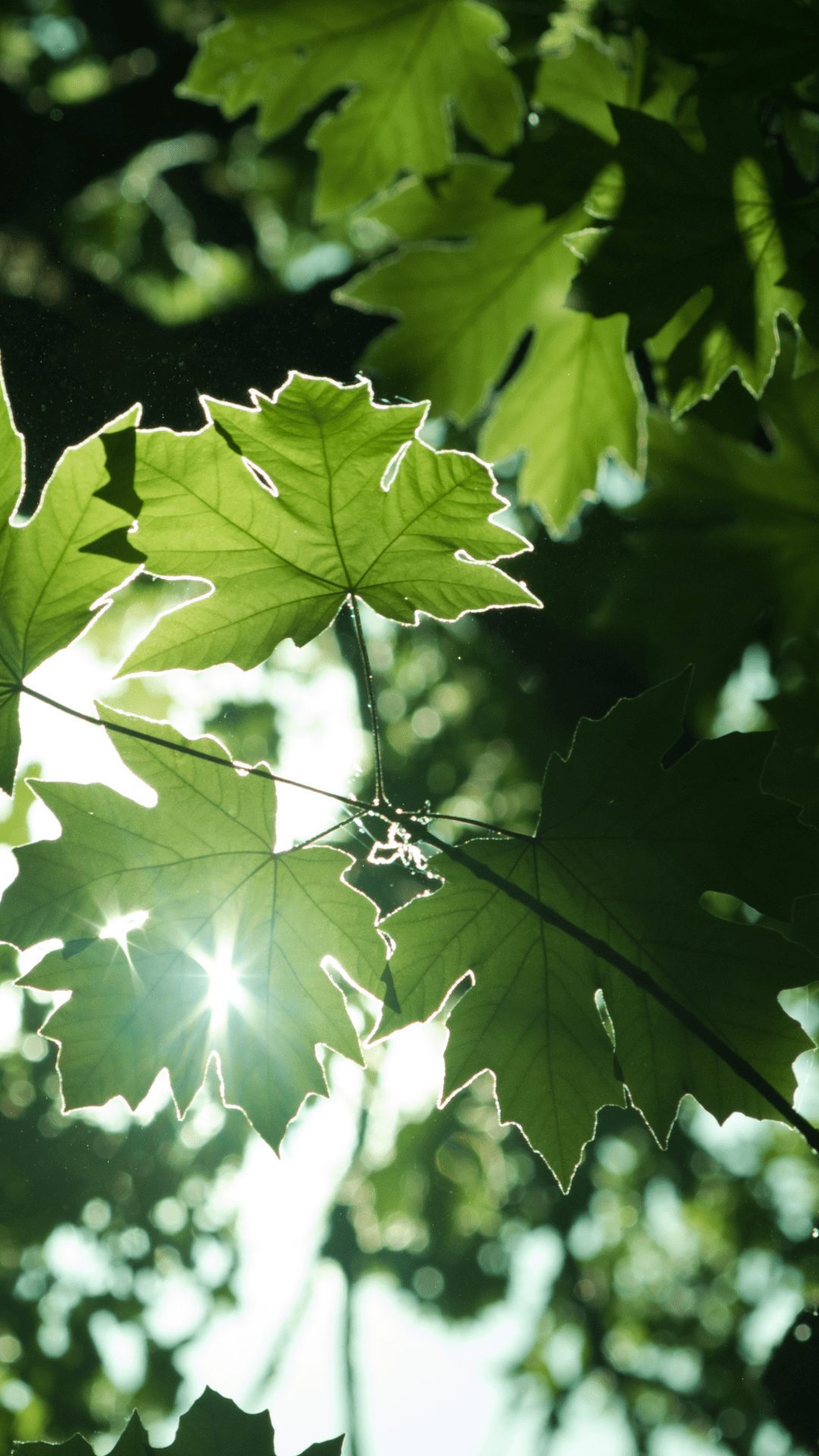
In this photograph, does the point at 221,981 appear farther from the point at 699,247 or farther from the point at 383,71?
the point at 383,71

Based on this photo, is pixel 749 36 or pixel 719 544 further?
pixel 719 544

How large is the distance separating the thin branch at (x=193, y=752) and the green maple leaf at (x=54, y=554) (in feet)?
0.14

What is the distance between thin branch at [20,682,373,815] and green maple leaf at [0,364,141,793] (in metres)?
0.04

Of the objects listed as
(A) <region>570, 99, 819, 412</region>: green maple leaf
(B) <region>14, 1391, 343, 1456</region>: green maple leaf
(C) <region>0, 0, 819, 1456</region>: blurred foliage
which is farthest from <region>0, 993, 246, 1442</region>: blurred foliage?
(A) <region>570, 99, 819, 412</region>: green maple leaf

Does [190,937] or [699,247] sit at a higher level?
[699,247]

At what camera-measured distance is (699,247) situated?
1.23 m

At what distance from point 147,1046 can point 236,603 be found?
0.42m

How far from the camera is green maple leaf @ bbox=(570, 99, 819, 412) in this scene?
1194 millimetres

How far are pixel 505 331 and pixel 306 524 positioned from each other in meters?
0.94

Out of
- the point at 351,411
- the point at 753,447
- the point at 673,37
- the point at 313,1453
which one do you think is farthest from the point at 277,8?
the point at 313,1453

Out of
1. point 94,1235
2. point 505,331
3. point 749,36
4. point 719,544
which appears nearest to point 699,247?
point 749,36

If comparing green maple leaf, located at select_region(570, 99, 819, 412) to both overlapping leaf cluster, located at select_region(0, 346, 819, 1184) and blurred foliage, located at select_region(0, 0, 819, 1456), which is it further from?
overlapping leaf cluster, located at select_region(0, 346, 819, 1184)

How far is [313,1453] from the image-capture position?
103 centimetres

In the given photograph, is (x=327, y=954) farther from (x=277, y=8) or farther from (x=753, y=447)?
(x=277, y=8)
